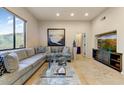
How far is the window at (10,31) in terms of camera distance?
216 inches

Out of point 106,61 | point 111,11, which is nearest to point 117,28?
point 111,11

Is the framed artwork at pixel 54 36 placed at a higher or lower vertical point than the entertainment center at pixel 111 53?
higher

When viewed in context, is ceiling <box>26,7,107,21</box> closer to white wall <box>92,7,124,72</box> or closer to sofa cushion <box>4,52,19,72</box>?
white wall <box>92,7,124,72</box>

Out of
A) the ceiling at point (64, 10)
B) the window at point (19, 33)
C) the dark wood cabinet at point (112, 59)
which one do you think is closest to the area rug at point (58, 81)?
the dark wood cabinet at point (112, 59)

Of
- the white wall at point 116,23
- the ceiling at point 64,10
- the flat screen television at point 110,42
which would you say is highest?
A: the ceiling at point 64,10

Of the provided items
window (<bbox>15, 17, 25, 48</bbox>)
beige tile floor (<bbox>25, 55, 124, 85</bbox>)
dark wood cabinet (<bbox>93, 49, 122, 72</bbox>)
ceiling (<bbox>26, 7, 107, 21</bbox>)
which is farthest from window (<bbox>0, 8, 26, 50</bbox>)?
dark wood cabinet (<bbox>93, 49, 122, 72</bbox>)

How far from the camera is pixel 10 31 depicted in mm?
6172

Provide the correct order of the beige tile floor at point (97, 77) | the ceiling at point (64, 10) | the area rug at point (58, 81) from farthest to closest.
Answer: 1. the ceiling at point (64, 10)
2. the beige tile floor at point (97, 77)
3. the area rug at point (58, 81)

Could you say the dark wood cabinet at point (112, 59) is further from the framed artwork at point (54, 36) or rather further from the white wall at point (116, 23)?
the framed artwork at point (54, 36)

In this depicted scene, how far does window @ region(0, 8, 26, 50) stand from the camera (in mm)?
5491

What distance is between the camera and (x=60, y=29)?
11258 mm
